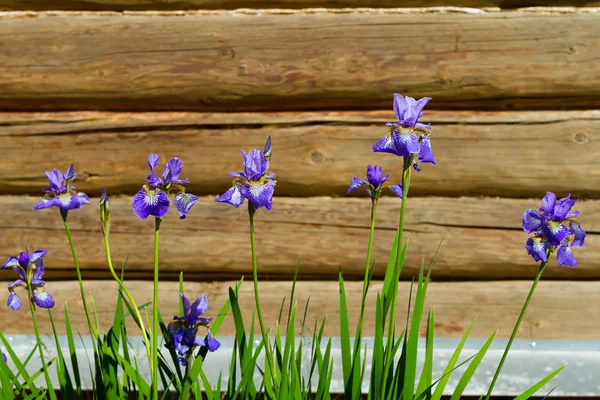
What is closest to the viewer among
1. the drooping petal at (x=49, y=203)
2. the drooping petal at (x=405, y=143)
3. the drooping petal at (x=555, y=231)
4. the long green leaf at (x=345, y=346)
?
the drooping petal at (x=405, y=143)

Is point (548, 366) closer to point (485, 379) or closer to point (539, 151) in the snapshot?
point (485, 379)

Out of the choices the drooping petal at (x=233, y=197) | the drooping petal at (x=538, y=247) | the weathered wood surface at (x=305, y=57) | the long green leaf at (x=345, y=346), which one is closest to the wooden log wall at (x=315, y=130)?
the weathered wood surface at (x=305, y=57)

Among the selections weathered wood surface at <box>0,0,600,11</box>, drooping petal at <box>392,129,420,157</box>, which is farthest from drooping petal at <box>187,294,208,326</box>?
weathered wood surface at <box>0,0,600,11</box>

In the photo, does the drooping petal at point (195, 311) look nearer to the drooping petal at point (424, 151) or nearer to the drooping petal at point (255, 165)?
the drooping petal at point (255, 165)

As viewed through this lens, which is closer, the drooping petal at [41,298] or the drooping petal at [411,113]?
the drooping petal at [411,113]

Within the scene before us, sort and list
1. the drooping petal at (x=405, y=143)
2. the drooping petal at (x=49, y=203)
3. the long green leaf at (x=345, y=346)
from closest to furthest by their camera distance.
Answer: the drooping petal at (x=405, y=143) < the drooping petal at (x=49, y=203) < the long green leaf at (x=345, y=346)

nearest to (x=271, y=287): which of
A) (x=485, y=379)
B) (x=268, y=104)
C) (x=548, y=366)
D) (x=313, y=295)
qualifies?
(x=313, y=295)

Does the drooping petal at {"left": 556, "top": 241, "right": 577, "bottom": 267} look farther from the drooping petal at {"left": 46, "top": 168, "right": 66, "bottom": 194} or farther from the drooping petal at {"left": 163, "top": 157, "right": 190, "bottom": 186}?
the drooping petal at {"left": 46, "top": 168, "right": 66, "bottom": 194}
